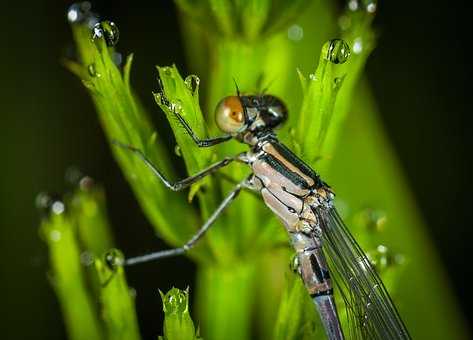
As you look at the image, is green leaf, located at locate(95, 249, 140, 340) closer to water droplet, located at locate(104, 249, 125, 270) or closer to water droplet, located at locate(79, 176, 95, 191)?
water droplet, located at locate(104, 249, 125, 270)

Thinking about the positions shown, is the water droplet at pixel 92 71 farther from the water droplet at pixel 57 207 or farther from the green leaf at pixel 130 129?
the water droplet at pixel 57 207

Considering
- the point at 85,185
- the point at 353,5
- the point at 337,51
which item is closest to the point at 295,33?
the point at 353,5

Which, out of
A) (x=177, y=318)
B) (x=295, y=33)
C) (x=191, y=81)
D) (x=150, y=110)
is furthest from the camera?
(x=150, y=110)

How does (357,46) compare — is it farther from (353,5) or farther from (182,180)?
(182,180)

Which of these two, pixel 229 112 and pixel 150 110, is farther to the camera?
pixel 150 110

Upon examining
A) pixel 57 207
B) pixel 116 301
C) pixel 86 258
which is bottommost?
pixel 116 301

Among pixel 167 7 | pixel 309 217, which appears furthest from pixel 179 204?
pixel 167 7

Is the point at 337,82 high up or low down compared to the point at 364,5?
down

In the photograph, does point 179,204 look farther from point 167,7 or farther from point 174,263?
point 167,7
